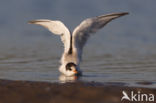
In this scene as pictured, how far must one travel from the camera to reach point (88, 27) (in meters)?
11.7

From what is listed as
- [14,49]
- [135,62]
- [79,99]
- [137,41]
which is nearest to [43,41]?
[14,49]

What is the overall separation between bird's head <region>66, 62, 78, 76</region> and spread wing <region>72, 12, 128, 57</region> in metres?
0.89

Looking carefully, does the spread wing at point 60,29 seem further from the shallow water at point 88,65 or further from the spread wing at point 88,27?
the shallow water at point 88,65

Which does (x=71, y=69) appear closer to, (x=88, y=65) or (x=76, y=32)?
(x=76, y=32)

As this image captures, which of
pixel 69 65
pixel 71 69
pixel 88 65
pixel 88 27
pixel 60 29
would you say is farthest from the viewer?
pixel 88 65

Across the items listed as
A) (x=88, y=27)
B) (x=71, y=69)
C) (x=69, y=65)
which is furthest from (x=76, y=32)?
(x=71, y=69)

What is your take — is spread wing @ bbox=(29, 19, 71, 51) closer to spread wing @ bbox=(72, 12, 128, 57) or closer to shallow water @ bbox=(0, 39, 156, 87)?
spread wing @ bbox=(72, 12, 128, 57)

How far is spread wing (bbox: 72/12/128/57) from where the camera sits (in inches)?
456

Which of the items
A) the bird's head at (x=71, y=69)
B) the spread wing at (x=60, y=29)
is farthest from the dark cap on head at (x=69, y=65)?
the spread wing at (x=60, y=29)

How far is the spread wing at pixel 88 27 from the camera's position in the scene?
38.0 feet

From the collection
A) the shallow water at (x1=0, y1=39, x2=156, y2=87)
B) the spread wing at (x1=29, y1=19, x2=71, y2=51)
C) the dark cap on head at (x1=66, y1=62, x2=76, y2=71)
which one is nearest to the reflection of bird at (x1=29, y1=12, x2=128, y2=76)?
the spread wing at (x1=29, y1=19, x2=71, y2=51)

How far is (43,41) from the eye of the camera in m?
18.9

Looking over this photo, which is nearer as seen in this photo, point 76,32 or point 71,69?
point 71,69

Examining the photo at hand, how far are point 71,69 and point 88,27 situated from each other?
1.28 m
